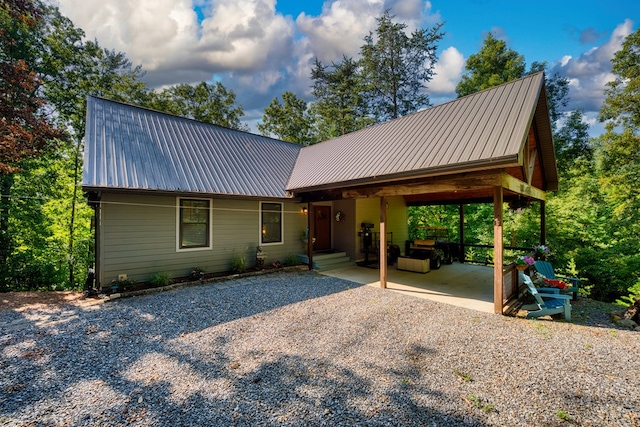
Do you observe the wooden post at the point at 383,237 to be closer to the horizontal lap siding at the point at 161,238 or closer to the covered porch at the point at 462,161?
the covered porch at the point at 462,161

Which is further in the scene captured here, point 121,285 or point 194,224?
point 194,224

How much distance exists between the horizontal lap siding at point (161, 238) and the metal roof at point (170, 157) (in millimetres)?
618

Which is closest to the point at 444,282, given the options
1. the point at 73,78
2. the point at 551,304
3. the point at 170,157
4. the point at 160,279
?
the point at 551,304

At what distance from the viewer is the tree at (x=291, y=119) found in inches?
914

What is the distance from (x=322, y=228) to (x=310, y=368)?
792 cm

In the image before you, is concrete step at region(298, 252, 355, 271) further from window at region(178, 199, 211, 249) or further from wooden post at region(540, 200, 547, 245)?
wooden post at region(540, 200, 547, 245)

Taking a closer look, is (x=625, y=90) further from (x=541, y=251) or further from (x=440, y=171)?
(x=440, y=171)

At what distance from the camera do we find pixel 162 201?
744 centimetres

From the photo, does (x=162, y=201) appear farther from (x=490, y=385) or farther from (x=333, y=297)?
(x=490, y=385)

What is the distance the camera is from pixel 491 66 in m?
15.9

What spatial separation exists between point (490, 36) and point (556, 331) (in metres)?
18.0

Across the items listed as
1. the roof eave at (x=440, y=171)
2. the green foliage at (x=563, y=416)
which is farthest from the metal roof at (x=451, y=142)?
the green foliage at (x=563, y=416)

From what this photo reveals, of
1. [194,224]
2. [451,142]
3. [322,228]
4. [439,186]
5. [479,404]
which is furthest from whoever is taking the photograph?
[322,228]

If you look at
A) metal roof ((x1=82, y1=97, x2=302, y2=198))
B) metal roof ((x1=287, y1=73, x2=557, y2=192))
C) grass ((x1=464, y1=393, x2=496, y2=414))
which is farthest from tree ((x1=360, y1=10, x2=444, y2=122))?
grass ((x1=464, y1=393, x2=496, y2=414))
